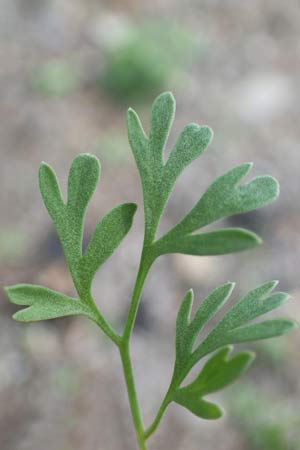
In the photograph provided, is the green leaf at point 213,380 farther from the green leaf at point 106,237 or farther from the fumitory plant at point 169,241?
the green leaf at point 106,237

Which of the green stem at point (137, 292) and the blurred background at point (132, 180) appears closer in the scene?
the green stem at point (137, 292)

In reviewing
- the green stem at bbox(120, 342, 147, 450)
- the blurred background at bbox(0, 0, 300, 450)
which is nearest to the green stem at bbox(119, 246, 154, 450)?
the green stem at bbox(120, 342, 147, 450)

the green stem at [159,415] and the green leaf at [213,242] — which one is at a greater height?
the green leaf at [213,242]

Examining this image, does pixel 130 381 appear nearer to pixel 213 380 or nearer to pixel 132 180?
pixel 213 380

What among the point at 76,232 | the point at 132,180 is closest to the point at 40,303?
the point at 76,232

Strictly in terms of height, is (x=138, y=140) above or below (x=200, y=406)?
above

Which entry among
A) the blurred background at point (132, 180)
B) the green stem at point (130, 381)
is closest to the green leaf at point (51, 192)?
the green stem at point (130, 381)
